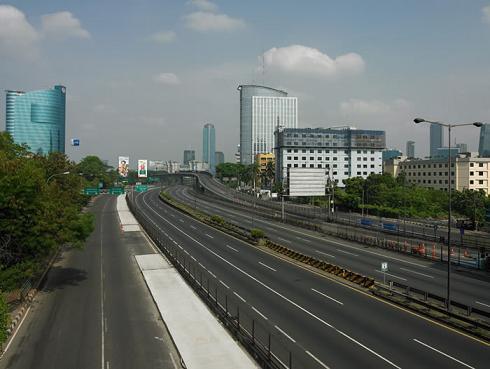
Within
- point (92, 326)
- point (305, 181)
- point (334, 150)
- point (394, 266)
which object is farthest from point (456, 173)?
point (92, 326)

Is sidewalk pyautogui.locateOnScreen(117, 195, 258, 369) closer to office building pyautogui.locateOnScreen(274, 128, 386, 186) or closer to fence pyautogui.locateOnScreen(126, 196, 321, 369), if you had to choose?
fence pyautogui.locateOnScreen(126, 196, 321, 369)

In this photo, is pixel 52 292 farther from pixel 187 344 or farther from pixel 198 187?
pixel 198 187

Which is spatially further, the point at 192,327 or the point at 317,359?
the point at 192,327

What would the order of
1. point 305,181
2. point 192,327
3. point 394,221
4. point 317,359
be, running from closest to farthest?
point 317,359 → point 192,327 → point 305,181 → point 394,221

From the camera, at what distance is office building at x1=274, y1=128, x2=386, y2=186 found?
166 metres

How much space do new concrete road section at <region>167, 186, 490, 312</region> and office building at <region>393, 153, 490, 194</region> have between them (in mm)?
81623

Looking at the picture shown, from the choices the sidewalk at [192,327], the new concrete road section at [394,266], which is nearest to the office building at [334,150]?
the new concrete road section at [394,266]

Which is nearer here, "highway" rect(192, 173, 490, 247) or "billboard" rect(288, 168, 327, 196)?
"highway" rect(192, 173, 490, 247)

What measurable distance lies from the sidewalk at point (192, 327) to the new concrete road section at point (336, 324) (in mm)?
2826

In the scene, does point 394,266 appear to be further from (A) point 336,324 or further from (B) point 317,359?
(B) point 317,359

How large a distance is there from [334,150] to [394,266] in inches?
5047

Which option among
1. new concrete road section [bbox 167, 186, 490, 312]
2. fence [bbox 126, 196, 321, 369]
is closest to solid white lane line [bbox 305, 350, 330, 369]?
fence [bbox 126, 196, 321, 369]

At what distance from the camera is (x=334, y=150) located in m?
169

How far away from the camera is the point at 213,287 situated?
35.4m
